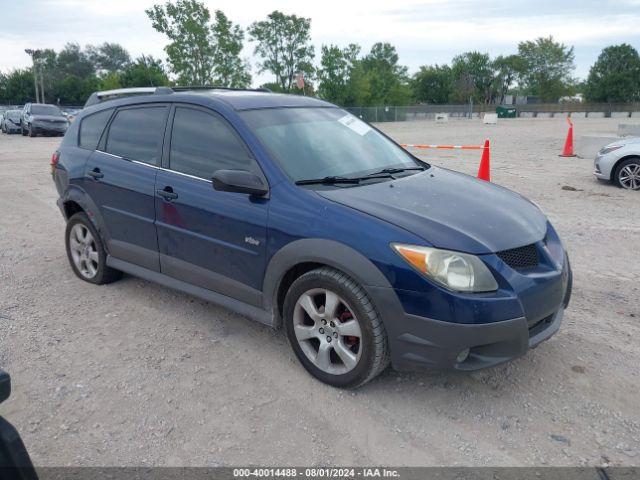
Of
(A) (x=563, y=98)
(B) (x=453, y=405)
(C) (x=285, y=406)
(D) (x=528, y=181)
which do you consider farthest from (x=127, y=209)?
(A) (x=563, y=98)

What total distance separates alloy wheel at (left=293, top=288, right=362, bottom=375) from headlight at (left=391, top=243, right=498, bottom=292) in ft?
1.66

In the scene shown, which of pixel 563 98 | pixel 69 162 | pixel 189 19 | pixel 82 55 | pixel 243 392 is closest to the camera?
pixel 243 392

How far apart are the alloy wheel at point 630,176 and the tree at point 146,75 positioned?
166 ft

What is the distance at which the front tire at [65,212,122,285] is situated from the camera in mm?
4926

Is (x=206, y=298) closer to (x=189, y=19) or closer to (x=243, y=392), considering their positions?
(x=243, y=392)

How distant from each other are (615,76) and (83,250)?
104 metres

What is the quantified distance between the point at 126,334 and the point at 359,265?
209 centimetres

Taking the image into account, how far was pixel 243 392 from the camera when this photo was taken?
3.34m

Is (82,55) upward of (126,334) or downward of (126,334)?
upward

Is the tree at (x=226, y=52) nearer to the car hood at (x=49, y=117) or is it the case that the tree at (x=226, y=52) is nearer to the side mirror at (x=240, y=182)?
the car hood at (x=49, y=117)

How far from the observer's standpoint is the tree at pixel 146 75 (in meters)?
55.7

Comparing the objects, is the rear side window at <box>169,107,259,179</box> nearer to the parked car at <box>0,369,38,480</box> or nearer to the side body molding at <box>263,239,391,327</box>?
the side body molding at <box>263,239,391,327</box>

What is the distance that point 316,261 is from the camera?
10.6 ft

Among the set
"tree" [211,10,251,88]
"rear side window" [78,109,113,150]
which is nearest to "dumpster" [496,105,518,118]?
"tree" [211,10,251,88]
